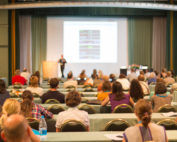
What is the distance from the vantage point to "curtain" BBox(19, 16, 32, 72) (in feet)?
62.5

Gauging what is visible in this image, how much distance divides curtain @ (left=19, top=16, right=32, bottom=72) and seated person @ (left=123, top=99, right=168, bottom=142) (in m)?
16.6

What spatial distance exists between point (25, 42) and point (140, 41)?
22.7ft

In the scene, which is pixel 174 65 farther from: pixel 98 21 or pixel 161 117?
pixel 161 117

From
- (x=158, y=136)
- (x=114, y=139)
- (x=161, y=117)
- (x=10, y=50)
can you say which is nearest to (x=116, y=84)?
(x=161, y=117)

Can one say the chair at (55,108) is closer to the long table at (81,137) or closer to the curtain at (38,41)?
the long table at (81,137)

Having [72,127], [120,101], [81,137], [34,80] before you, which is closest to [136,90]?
[120,101]

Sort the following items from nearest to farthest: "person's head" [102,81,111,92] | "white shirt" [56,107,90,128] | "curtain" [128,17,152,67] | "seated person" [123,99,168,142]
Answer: "seated person" [123,99,168,142], "white shirt" [56,107,90,128], "person's head" [102,81,111,92], "curtain" [128,17,152,67]

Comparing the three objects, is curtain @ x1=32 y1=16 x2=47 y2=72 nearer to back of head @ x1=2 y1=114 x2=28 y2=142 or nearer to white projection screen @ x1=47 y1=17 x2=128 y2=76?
white projection screen @ x1=47 y1=17 x2=128 y2=76

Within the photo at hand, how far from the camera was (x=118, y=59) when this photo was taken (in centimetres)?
1939

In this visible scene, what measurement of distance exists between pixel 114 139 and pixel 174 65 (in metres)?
16.0

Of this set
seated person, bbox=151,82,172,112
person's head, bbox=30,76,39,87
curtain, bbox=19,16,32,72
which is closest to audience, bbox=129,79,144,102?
seated person, bbox=151,82,172,112

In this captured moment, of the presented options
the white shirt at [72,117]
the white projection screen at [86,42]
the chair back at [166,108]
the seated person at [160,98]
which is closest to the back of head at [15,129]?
the white shirt at [72,117]

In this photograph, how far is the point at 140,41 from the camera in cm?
1967

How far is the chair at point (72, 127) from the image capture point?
4105 millimetres
